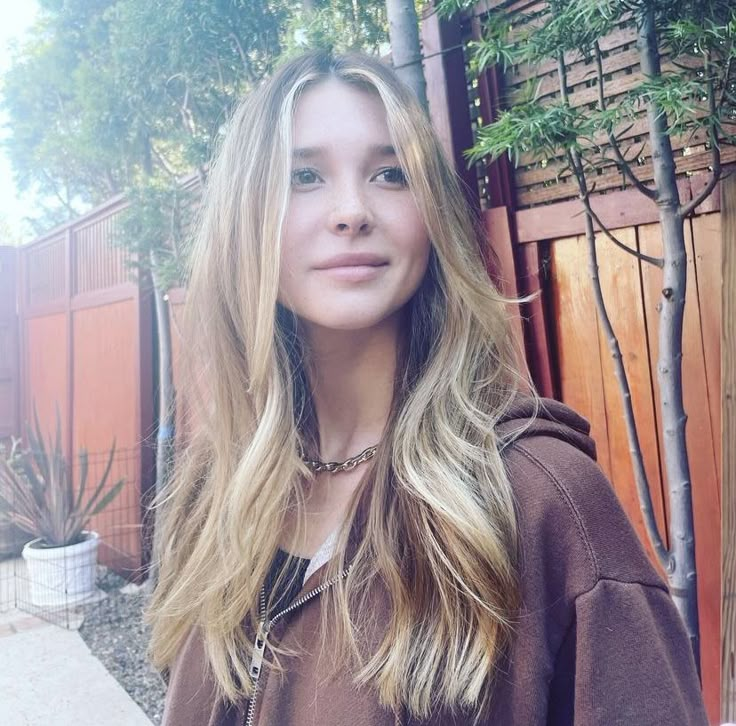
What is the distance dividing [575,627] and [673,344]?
3.51 feet

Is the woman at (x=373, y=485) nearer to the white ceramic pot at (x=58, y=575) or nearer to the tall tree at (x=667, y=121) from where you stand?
the tall tree at (x=667, y=121)

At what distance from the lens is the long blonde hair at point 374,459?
0.76 metres

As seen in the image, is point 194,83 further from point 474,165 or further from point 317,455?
point 317,455

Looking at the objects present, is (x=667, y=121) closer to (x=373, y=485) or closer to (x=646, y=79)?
(x=646, y=79)

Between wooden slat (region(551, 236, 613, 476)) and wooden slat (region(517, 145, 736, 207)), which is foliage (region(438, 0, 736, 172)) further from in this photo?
wooden slat (region(551, 236, 613, 476))

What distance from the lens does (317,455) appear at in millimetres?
1124

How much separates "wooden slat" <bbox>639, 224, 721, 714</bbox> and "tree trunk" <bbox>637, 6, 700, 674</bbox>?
374 mm

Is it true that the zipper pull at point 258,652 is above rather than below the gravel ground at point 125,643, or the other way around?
above

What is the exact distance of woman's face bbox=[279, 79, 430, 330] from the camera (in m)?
0.92

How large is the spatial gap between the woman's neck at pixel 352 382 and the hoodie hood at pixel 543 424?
0.23m

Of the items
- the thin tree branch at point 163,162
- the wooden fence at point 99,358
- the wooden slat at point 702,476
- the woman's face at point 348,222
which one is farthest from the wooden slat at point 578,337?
the wooden fence at point 99,358

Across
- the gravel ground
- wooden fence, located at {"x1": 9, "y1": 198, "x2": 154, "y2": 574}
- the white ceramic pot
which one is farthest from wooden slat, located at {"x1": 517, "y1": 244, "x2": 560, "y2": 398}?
the white ceramic pot

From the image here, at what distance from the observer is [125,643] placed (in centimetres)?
372

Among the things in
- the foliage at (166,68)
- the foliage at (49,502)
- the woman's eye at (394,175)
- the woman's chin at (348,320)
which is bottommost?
the foliage at (49,502)
